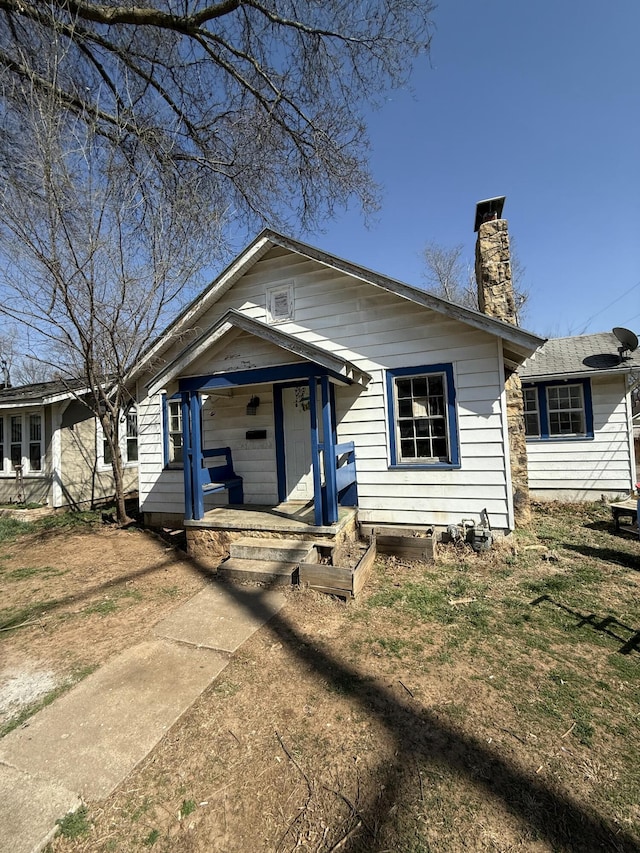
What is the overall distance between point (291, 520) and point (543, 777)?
4173mm

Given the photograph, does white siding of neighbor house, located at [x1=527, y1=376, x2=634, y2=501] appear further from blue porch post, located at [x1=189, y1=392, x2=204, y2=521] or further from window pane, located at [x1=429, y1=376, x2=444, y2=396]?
blue porch post, located at [x1=189, y1=392, x2=204, y2=521]

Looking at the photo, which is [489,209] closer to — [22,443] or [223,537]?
[223,537]

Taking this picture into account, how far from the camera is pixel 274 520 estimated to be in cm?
599

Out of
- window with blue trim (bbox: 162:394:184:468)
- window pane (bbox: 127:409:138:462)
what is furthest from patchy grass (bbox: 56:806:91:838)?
window pane (bbox: 127:409:138:462)

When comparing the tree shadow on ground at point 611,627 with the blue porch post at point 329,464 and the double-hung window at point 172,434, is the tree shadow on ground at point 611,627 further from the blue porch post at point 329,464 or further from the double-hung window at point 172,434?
the double-hung window at point 172,434

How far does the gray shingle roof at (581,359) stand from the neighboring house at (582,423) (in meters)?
0.02

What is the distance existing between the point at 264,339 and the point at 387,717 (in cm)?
477

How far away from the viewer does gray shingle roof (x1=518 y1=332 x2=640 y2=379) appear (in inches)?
362

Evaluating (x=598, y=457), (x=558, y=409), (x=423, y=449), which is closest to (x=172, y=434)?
(x=423, y=449)

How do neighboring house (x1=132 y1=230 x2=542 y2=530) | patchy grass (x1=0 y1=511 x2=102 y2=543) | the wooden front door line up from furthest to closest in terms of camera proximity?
1. patchy grass (x1=0 y1=511 x2=102 y2=543)
2. the wooden front door
3. neighboring house (x1=132 y1=230 x2=542 y2=530)

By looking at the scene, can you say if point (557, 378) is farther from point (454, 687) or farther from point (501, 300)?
point (454, 687)

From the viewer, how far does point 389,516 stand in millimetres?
6469

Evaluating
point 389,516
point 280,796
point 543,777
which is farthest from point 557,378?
point 280,796

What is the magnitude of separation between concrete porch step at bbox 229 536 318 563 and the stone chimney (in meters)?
4.49
